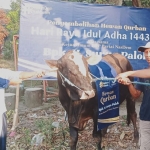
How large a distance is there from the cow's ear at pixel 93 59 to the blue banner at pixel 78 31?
7cm

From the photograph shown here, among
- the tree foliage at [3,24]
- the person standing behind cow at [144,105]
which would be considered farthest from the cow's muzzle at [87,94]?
the tree foliage at [3,24]

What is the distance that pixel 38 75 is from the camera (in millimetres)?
3096

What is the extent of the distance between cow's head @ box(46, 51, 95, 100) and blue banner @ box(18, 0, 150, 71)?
25 centimetres

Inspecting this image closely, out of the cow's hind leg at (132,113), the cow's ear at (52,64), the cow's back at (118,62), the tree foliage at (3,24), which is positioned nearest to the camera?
the cow's ear at (52,64)

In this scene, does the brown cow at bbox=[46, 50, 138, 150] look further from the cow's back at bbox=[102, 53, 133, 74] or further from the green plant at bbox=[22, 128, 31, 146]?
the green plant at bbox=[22, 128, 31, 146]

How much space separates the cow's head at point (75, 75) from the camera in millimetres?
3137

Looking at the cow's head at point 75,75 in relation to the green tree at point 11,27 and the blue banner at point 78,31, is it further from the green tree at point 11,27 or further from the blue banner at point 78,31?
the green tree at point 11,27

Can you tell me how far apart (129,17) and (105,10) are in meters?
0.33

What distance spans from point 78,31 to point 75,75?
644 millimetres

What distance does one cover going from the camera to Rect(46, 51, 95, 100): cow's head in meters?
3.14

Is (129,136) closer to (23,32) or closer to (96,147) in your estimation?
(96,147)

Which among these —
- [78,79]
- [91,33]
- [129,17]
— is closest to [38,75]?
[78,79]

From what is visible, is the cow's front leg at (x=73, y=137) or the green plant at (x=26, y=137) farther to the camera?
the green plant at (x=26, y=137)

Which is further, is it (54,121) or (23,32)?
(54,121)
